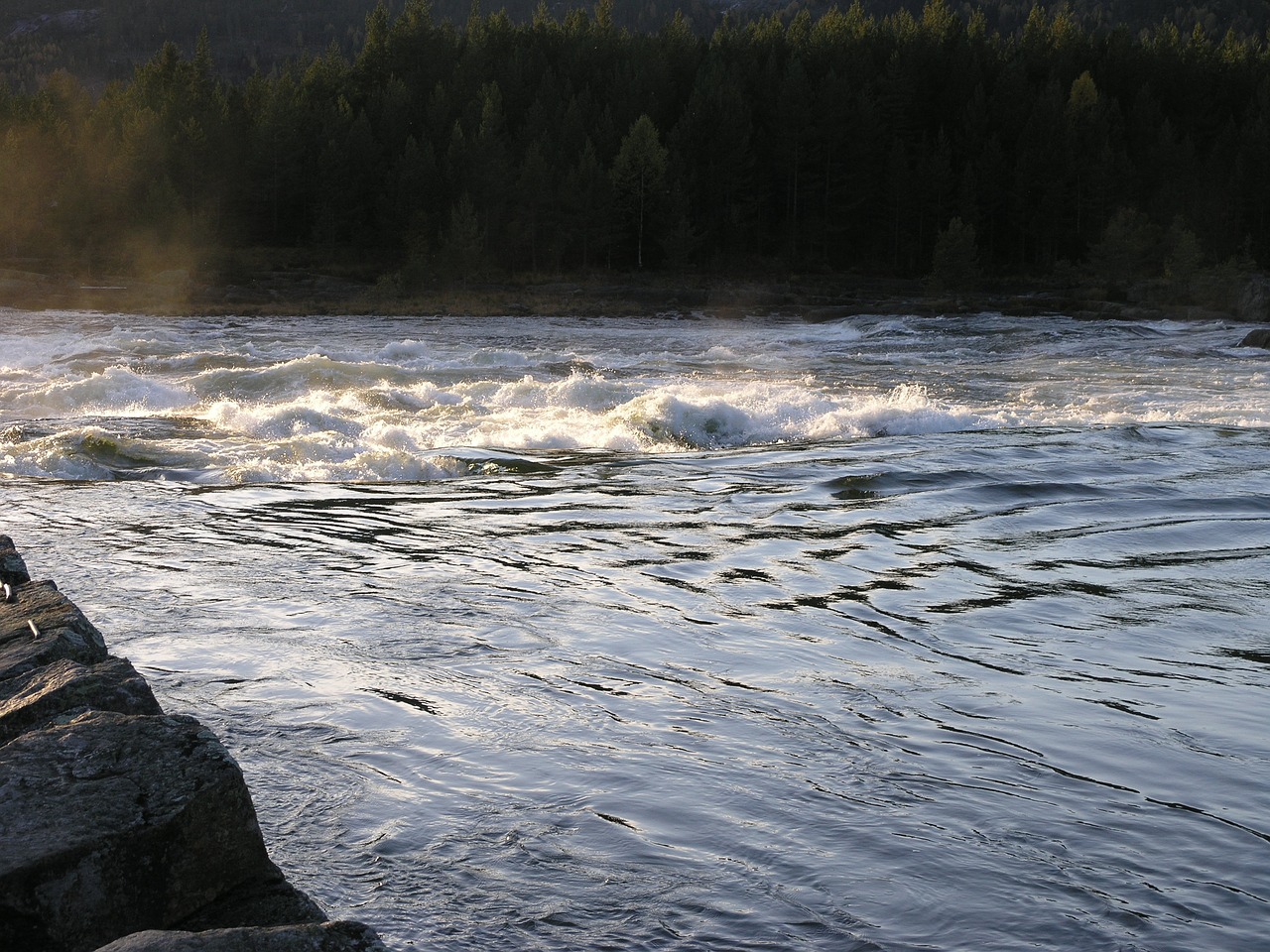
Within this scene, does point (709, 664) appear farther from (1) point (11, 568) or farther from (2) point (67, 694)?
(2) point (67, 694)

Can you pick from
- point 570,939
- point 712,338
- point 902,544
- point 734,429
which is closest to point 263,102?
point 712,338

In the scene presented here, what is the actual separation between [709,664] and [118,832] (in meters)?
3.64

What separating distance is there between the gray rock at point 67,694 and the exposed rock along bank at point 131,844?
216mm

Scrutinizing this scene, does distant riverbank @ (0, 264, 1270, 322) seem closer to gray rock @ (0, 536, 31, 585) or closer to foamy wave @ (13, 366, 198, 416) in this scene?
foamy wave @ (13, 366, 198, 416)

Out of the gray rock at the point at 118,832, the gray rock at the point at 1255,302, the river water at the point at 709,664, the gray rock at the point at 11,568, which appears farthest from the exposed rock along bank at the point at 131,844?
the gray rock at the point at 1255,302

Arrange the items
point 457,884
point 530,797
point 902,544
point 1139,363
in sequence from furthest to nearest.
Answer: point 1139,363 < point 902,544 < point 530,797 < point 457,884

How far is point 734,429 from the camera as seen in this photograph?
16.4 metres

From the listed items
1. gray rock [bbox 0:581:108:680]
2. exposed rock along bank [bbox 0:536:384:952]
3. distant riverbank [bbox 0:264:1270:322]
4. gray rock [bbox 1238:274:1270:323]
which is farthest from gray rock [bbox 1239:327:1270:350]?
exposed rock along bank [bbox 0:536:384:952]

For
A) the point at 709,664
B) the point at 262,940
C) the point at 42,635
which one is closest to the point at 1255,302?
the point at 709,664

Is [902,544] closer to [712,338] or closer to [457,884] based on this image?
[457,884]

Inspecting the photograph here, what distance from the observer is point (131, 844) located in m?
2.76

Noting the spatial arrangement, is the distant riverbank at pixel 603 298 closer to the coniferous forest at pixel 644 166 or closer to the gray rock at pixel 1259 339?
the coniferous forest at pixel 644 166

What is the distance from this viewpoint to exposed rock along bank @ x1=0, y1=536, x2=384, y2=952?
2.67m

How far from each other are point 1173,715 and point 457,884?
128 inches
